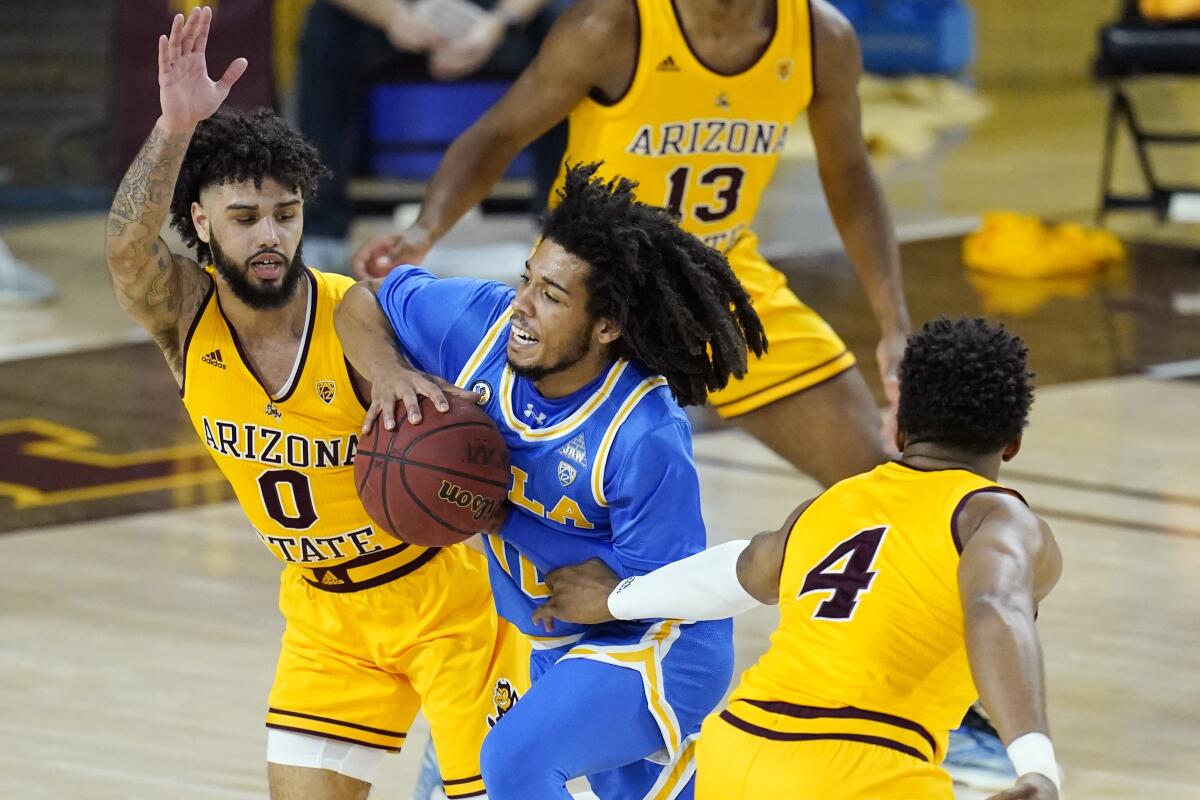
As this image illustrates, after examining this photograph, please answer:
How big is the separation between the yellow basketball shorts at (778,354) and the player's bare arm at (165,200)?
5.22ft

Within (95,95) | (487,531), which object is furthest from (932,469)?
(95,95)

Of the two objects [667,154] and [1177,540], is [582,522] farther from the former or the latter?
[1177,540]

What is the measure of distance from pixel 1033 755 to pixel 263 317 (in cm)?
197

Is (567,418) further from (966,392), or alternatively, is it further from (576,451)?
(966,392)

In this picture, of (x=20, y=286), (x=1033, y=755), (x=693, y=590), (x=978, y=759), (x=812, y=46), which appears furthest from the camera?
(x=20, y=286)

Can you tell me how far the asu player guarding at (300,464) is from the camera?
4051 millimetres

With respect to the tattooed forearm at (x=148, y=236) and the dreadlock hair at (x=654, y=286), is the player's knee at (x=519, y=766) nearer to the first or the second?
the dreadlock hair at (x=654, y=286)

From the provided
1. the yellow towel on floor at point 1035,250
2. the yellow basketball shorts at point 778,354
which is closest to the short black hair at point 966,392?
the yellow basketball shorts at point 778,354

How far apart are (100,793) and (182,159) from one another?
1.66m

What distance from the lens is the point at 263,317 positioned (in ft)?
13.7

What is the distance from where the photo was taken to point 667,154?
5.18 m

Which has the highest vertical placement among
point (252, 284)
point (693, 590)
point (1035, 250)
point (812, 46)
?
point (812, 46)

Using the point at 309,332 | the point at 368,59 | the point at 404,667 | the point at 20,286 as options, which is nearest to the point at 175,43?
the point at 309,332

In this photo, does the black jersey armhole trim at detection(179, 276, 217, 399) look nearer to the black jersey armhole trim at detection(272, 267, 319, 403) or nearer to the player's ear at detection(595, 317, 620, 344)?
the black jersey armhole trim at detection(272, 267, 319, 403)
